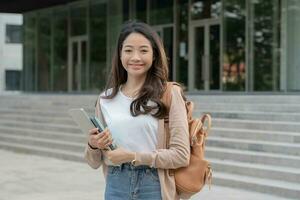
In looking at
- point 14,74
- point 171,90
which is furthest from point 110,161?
point 14,74

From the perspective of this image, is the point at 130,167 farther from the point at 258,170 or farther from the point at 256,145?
the point at 256,145

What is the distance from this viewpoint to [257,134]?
10375 millimetres

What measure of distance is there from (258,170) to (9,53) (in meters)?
45.4

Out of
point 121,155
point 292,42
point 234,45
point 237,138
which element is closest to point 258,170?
point 237,138

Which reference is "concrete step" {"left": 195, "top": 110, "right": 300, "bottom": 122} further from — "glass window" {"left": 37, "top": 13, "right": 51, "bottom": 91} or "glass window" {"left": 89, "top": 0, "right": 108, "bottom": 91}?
"glass window" {"left": 37, "top": 13, "right": 51, "bottom": 91}

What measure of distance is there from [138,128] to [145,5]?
20.9 meters

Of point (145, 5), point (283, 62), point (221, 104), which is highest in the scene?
point (145, 5)

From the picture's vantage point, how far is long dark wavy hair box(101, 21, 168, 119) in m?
2.49

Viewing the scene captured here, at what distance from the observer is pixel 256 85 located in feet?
58.0

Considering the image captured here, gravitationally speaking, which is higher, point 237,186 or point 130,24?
point 130,24

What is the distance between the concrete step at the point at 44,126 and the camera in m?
14.5

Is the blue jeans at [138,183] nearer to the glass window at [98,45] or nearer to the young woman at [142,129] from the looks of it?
the young woman at [142,129]

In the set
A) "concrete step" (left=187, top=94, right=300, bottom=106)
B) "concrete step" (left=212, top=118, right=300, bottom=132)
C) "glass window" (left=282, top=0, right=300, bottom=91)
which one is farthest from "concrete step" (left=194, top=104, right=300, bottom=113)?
"glass window" (left=282, top=0, right=300, bottom=91)

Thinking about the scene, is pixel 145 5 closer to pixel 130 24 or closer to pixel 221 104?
pixel 221 104
